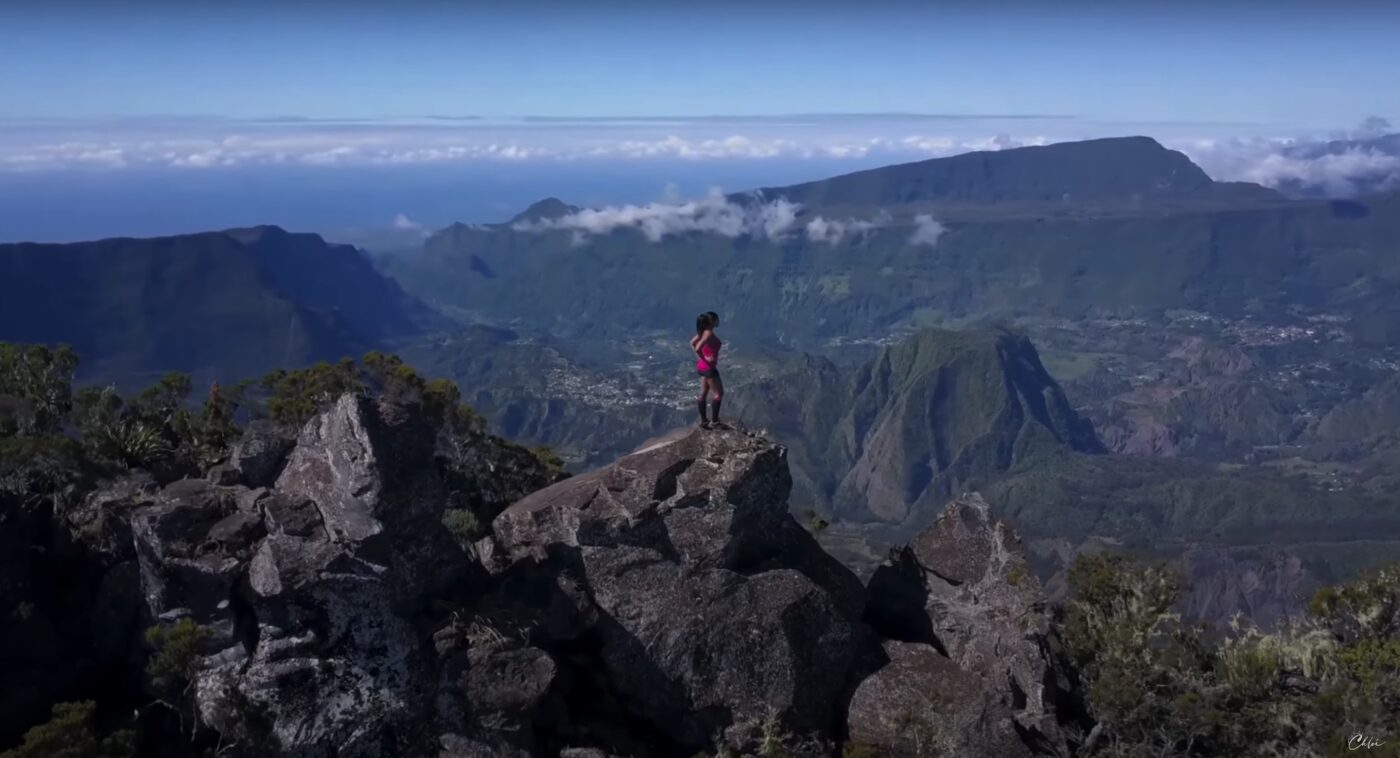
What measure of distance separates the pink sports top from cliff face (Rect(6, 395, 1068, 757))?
6.15ft

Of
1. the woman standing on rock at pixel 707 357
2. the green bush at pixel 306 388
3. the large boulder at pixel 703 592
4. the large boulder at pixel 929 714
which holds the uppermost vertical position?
the woman standing on rock at pixel 707 357

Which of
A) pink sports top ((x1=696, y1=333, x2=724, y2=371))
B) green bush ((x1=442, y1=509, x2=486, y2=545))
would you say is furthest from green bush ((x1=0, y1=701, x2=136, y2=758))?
pink sports top ((x1=696, y1=333, x2=724, y2=371))

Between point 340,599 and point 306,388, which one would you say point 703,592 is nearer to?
point 340,599

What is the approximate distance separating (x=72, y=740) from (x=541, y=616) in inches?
309

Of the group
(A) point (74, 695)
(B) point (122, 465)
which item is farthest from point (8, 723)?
(B) point (122, 465)

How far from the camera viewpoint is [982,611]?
22.8m

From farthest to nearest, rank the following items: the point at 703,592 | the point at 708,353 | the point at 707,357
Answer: the point at 708,353, the point at 707,357, the point at 703,592

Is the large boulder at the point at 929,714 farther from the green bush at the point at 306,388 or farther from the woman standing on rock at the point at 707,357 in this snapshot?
the green bush at the point at 306,388

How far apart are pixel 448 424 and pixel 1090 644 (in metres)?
19.7

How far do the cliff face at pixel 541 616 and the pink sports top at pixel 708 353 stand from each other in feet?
6.15

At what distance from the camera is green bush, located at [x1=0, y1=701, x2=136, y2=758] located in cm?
1523

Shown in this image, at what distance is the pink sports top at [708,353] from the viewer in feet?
74.3

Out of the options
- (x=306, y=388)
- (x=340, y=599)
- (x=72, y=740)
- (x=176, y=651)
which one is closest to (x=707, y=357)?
(x=340, y=599)

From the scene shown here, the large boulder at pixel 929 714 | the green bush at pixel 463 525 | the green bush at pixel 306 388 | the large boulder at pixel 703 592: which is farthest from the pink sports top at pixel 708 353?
the green bush at pixel 306 388
